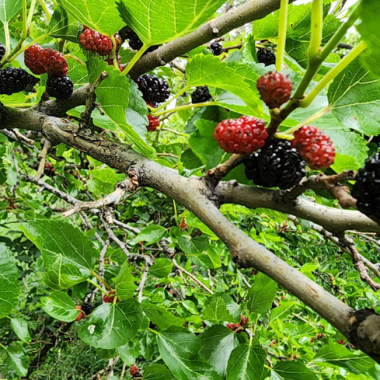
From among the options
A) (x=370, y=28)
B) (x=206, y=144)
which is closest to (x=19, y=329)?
(x=206, y=144)

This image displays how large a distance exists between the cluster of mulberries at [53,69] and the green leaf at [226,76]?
24 cm

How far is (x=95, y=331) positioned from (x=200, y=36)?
19.7 inches

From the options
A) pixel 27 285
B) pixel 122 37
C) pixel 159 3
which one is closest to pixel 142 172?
pixel 159 3

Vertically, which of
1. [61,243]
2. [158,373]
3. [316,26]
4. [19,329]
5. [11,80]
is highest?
[316,26]

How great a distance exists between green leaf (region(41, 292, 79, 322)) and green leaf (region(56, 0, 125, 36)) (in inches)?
18.2

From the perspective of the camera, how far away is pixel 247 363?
565 mm

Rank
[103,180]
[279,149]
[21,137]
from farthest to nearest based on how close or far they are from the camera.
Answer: [103,180] < [21,137] < [279,149]

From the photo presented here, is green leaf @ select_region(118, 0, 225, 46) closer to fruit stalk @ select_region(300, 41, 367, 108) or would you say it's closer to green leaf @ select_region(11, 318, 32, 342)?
fruit stalk @ select_region(300, 41, 367, 108)

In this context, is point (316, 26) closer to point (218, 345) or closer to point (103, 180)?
point (218, 345)

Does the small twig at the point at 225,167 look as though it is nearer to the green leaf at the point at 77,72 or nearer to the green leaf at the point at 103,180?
the green leaf at the point at 77,72

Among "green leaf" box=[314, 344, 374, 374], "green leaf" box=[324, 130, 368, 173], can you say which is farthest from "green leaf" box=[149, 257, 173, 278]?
"green leaf" box=[324, 130, 368, 173]

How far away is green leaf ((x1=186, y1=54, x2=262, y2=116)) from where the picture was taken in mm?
443

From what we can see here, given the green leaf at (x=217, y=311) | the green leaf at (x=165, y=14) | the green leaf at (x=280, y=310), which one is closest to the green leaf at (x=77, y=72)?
the green leaf at (x=165, y=14)

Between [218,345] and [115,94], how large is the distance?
49 centimetres
